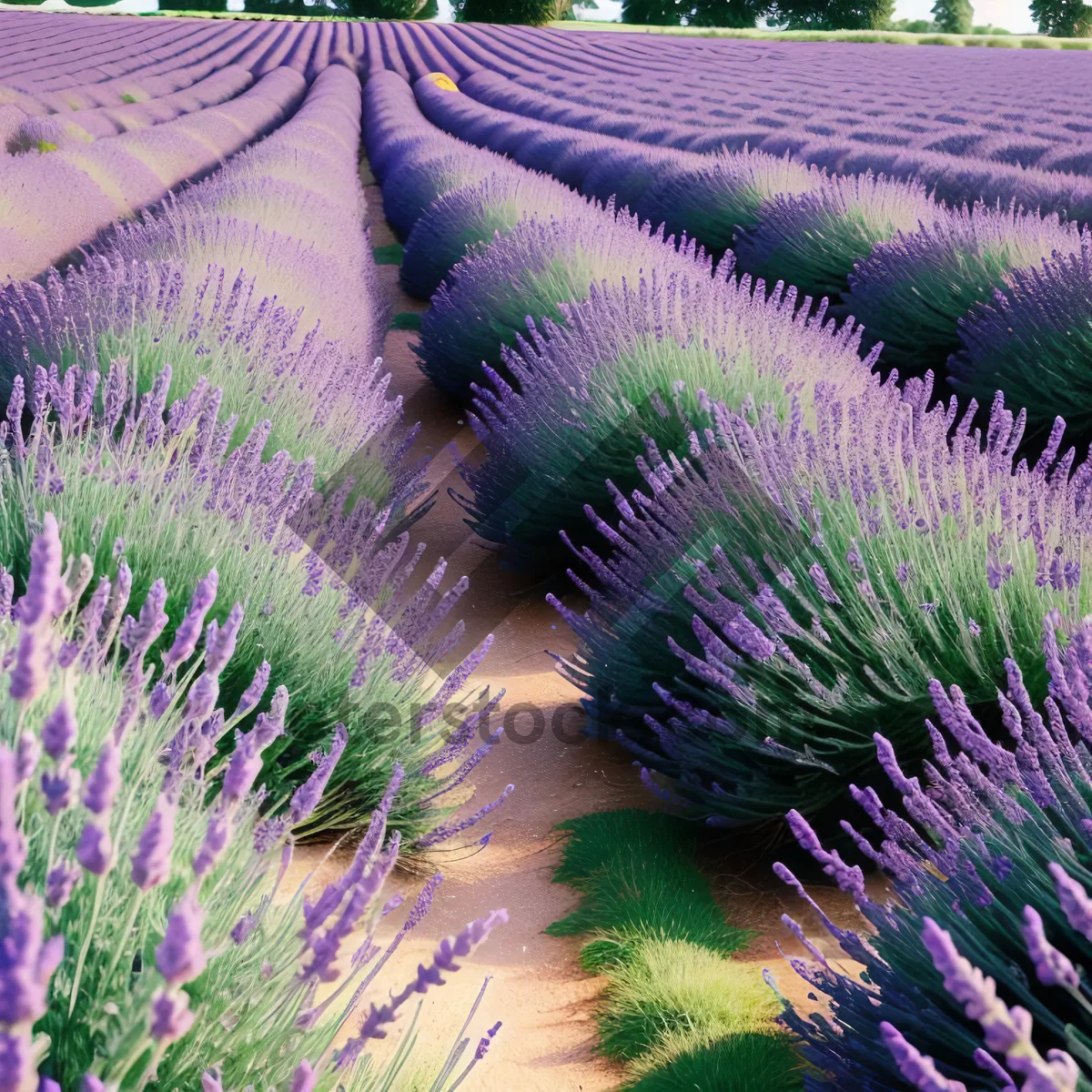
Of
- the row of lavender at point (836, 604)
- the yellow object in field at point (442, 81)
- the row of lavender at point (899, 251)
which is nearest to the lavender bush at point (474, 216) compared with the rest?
the row of lavender at point (836, 604)

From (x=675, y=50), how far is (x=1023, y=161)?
79.9ft

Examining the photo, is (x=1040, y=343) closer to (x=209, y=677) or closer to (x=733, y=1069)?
(x=733, y=1069)

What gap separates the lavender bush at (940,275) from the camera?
526 centimetres

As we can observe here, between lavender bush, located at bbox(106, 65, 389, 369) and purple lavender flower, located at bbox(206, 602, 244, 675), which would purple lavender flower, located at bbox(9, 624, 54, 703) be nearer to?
purple lavender flower, located at bbox(206, 602, 244, 675)

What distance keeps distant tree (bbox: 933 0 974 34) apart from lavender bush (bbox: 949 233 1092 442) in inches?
2397

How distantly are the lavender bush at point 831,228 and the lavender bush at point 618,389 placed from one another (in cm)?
261

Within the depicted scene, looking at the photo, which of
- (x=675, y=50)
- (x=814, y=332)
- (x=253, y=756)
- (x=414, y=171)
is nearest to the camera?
(x=253, y=756)

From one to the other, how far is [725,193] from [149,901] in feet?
24.3

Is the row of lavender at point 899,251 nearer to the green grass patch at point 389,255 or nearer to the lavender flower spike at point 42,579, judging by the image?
the green grass patch at point 389,255

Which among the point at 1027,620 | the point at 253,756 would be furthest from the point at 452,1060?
the point at 1027,620

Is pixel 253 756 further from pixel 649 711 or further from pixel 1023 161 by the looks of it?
pixel 1023 161

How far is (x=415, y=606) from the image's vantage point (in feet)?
8.50

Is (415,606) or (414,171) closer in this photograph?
(415,606)

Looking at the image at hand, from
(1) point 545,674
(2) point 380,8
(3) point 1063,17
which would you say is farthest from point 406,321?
(3) point 1063,17
